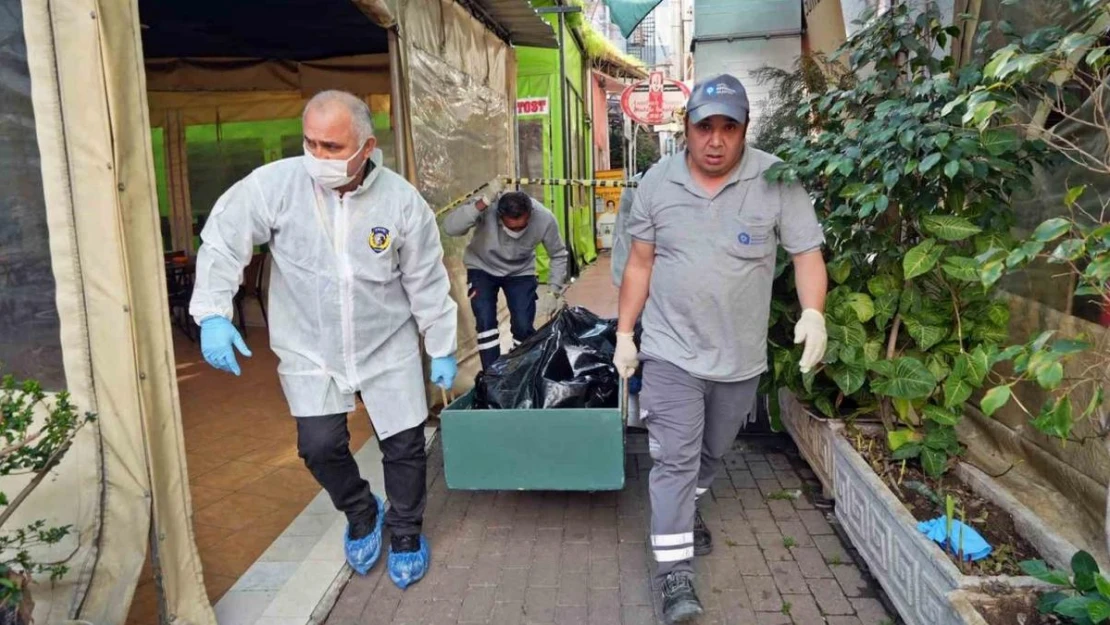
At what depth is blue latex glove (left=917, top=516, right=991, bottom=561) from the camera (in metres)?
2.50

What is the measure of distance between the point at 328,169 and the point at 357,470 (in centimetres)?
120

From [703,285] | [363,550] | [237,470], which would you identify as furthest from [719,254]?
[237,470]

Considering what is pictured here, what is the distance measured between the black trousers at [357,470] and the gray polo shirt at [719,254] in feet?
3.40

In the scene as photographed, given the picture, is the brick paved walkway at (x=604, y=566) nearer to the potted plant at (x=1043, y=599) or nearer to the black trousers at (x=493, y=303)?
the potted plant at (x=1043, y=599)

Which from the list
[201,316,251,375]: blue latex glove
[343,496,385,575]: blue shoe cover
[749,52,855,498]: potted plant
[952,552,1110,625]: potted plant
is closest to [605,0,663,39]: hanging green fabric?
[749,52,855,498]: potted plant

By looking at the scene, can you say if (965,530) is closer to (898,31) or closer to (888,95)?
(888,95)

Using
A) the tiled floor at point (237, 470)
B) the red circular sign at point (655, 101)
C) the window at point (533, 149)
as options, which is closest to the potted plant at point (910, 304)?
the tiled floor at point (237, 470)

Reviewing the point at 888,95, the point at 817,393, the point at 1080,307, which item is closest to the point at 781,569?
the point at 817,393

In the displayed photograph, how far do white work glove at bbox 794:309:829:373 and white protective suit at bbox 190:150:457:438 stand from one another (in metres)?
1.32

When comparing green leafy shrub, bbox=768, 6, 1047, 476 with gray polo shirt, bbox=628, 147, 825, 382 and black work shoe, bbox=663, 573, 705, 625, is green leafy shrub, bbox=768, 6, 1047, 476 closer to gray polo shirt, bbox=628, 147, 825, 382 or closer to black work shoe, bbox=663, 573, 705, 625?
gray polo shirt, bbox=628, 147, 825, 382

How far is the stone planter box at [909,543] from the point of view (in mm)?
2270

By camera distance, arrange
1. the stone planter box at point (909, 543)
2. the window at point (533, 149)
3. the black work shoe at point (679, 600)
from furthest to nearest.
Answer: the window at point (533, 149)
the black work shoe at point (679, 600)
the stone planter box at point (909, 543)

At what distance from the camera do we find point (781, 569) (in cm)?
312

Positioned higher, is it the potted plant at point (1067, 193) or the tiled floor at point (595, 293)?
the potted plant at point (1067, 193)
